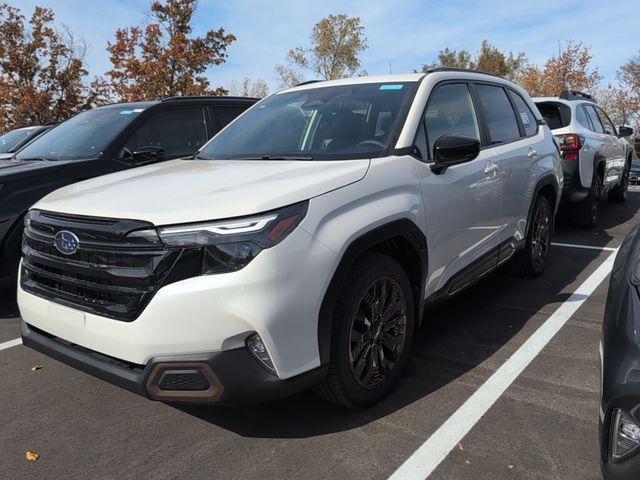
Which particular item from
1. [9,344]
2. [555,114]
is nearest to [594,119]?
[555,114]

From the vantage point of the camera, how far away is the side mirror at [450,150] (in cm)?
320

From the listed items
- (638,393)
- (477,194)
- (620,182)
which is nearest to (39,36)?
(620,182)

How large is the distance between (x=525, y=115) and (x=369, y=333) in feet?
10.6

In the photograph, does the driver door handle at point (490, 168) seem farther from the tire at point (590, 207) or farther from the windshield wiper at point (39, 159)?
the tire at point (590, 207)

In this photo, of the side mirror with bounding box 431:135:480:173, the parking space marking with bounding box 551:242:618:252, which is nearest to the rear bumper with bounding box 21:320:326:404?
the side mirror with bounding box 431:135:480:173

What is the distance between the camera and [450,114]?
3799 millimetres

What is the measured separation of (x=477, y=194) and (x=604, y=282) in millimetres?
2275

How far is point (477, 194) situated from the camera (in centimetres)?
374

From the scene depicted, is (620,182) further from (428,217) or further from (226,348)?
(226,348)

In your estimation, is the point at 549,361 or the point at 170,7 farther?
the point at 170,7

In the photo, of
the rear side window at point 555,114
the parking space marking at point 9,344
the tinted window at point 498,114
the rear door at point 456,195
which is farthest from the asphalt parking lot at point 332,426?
the rear side window at point 555,114

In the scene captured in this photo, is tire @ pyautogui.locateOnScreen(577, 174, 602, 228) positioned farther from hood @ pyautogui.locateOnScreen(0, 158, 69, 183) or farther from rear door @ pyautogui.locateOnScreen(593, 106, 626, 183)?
hood @ pyautogui.locateOnScreen(0, 158, 69, 183)

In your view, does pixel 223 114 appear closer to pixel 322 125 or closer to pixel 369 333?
pixel 322 125

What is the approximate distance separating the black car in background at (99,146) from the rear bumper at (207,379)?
256cm
